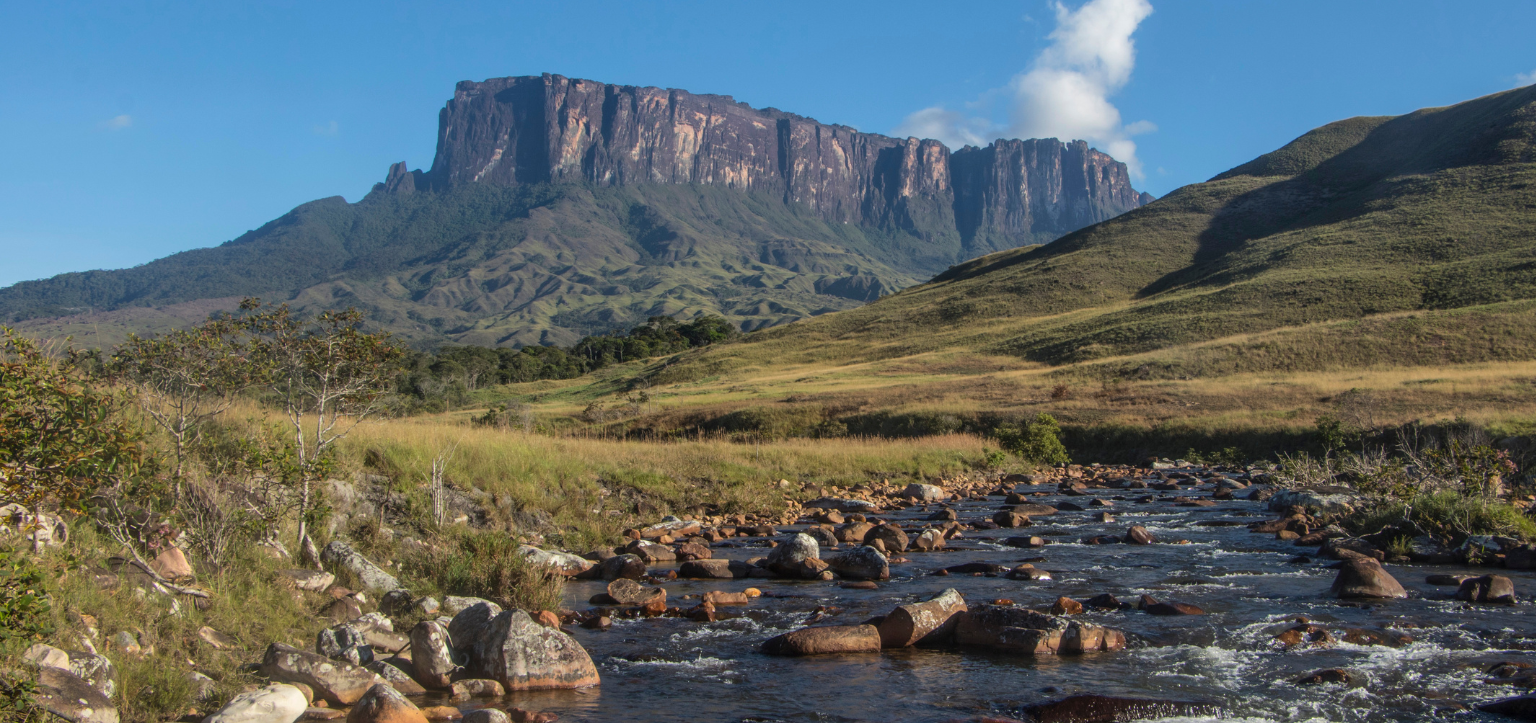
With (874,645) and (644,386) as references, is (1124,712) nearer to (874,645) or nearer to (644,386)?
(874,645)

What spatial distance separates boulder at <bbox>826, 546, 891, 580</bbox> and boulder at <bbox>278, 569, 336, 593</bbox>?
7795mm

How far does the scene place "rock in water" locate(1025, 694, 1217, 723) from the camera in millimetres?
7691

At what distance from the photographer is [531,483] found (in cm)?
1778

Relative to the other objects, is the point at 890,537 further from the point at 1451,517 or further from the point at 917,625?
the point at 1451,517

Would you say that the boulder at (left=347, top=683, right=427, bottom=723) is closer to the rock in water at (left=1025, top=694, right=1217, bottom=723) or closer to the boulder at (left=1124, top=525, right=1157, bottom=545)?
the rock in water at (left=1025, top=694, right=1217, bottom=723)

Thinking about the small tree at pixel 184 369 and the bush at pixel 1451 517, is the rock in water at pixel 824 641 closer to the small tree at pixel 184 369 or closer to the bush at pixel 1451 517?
the small tree at pixel 184 369

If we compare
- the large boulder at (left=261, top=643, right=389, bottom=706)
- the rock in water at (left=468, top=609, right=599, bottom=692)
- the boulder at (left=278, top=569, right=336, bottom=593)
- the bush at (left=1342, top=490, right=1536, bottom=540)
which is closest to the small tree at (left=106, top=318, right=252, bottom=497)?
the boulder at (left=278, top=569, right=336, bottom=593)

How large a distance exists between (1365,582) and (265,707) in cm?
1360

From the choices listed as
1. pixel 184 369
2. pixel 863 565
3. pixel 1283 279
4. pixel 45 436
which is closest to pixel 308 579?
A: pixel 184 369

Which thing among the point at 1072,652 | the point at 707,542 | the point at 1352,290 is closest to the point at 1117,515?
the point at 707,542

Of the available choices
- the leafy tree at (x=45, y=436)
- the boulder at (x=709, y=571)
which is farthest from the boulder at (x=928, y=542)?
the leafy tree at (x=45, y=436)

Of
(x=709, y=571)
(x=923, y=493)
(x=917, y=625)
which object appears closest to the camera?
(x=917, y=625)

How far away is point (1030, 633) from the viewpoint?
9836mm

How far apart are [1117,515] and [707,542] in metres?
11.3
